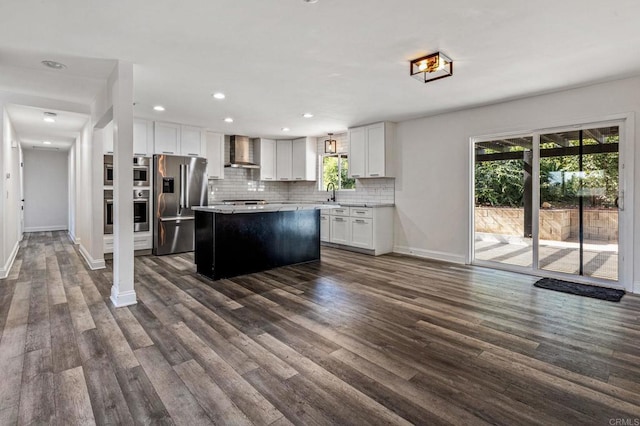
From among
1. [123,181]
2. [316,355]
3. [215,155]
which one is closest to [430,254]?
[316,355]

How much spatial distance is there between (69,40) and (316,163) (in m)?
5.51

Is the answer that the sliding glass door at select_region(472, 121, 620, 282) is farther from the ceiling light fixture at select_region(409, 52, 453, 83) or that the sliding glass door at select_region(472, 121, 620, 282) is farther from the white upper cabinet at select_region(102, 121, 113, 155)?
the white upper cabinet at select_region(102, 121, 113, 155)

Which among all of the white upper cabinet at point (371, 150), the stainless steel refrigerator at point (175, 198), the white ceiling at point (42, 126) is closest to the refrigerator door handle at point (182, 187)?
the stainless steel refrigerator at point (175, 198)

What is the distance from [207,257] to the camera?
175 inches

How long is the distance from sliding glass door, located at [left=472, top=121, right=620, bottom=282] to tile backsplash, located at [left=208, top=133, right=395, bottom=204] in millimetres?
1797

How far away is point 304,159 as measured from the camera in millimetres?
7734

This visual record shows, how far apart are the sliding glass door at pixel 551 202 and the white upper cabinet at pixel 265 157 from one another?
4.62m

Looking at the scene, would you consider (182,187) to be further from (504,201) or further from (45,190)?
(45,190)

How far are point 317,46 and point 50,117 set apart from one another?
203 inches

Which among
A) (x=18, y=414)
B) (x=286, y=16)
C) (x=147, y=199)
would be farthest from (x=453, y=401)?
(x=147, y=199)

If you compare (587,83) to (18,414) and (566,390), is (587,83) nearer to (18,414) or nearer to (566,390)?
(566,390)

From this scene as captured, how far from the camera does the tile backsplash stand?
6637mm

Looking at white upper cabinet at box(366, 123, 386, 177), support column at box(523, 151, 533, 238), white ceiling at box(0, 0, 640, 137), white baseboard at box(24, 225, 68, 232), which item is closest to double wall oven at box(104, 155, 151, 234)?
white ceiling at box(0, 0, 640, 137)

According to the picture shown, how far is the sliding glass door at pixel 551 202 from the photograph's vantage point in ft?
13.3
